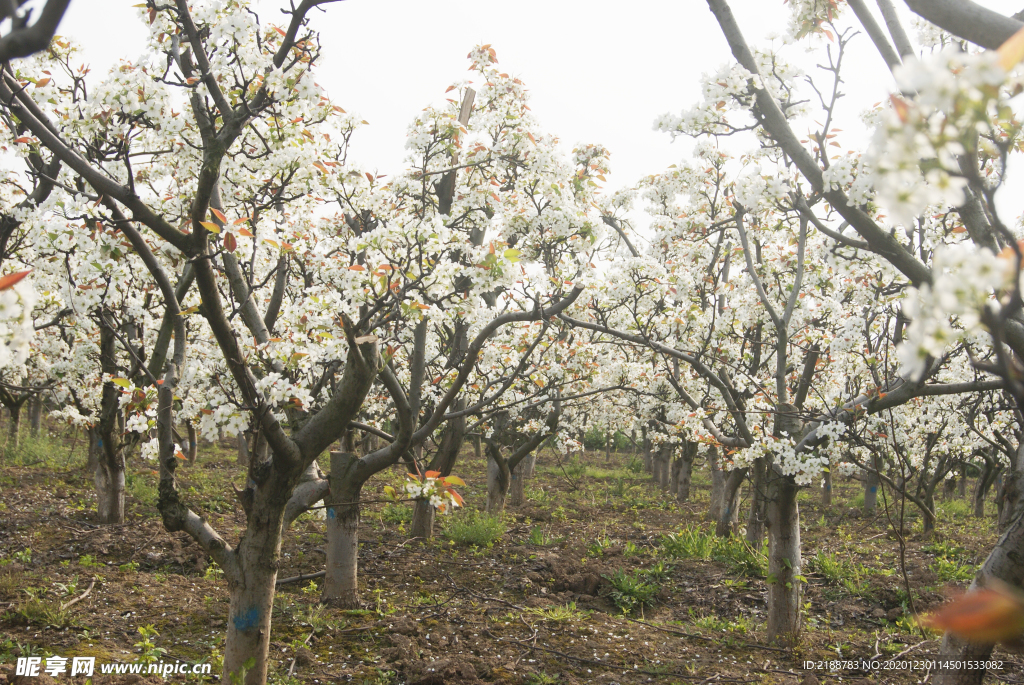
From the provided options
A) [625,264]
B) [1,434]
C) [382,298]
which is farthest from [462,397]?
[1,434]

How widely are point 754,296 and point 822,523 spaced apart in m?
8.51

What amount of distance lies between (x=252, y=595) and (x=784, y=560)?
4556 millimetres

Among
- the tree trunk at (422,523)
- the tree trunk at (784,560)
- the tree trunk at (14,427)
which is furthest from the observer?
the tree trunk at (14,427)

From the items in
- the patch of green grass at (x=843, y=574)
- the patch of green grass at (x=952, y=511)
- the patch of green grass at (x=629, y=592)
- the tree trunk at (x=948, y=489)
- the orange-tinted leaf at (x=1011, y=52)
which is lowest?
the patch of green grass at (x=629, y=592)

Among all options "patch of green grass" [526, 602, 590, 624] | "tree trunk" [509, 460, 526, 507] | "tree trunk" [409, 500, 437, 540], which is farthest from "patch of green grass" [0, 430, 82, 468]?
"patch of green grass" [526, 602, 590, 624]

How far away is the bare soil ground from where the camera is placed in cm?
476

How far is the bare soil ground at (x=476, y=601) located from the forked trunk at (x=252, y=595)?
36.2 inches

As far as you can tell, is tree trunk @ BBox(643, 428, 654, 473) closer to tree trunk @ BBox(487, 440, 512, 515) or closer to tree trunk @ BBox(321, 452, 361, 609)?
tree trunk @ BBox(487, 440, 512, 515)

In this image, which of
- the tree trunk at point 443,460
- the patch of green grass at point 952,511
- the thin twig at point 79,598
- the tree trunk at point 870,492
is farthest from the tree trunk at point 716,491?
the thin twig at point 79,598

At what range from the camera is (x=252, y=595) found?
337 centimetres

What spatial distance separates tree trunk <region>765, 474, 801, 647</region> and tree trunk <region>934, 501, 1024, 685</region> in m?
1.66

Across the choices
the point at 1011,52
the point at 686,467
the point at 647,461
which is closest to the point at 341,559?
the point at 1011,52

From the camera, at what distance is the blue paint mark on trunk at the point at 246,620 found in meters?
3.38

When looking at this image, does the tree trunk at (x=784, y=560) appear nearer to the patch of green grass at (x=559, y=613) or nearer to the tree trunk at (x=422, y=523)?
the patch of green grass at (x=559, y=613)
